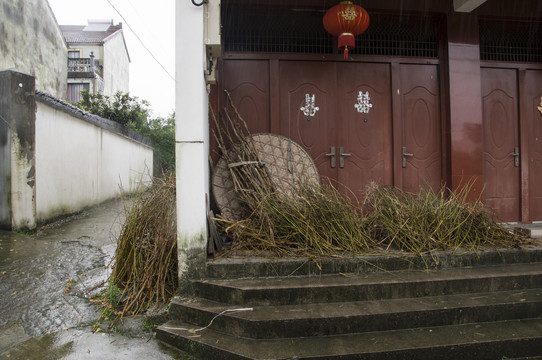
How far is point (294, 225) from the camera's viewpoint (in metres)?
2.98

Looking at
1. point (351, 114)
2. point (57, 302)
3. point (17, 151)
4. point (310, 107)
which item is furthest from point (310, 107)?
point (17, 151)

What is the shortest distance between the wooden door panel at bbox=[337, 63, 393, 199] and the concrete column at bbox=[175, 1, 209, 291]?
232cm

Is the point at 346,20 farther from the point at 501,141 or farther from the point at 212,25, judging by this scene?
the point at 501,141

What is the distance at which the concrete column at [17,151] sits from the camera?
4.38 m

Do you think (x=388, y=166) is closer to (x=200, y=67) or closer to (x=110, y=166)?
(x=200, y=67)

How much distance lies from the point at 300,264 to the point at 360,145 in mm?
2337

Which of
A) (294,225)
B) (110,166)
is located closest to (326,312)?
(294,225)

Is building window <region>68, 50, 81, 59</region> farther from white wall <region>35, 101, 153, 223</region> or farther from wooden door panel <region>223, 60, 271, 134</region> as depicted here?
wooden door panel <region>223, 60, 271, 134</region>

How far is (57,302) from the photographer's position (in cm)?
285

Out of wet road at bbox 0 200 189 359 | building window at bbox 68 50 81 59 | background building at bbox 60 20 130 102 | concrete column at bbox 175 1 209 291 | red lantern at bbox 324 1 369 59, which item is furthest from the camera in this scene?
building window at bbox 68 50 81 59

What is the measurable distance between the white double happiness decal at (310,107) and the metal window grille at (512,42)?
2.67 metres

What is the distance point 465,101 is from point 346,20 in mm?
2099

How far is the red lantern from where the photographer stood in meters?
3.65

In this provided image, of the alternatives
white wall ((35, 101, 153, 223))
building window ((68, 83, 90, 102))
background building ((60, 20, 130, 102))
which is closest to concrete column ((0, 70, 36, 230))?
white wall ((35, 101, 153, 223))
